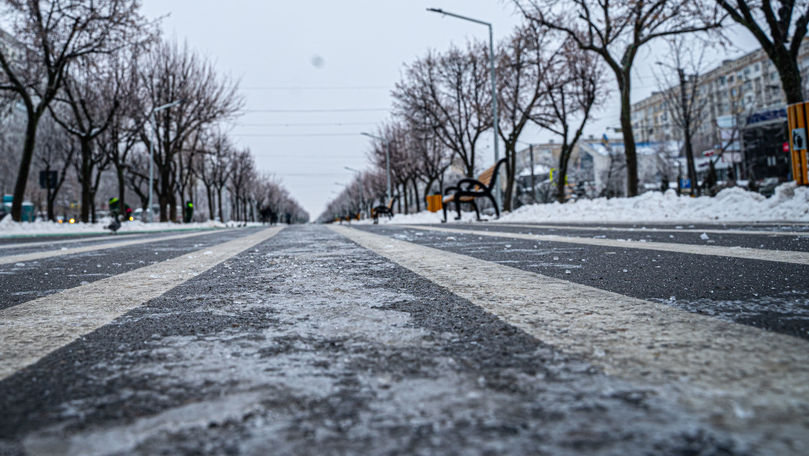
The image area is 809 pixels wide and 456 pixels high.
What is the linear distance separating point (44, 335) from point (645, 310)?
5.76ft

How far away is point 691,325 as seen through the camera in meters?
1.31

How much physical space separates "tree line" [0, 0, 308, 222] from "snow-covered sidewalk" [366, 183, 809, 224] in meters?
16.2

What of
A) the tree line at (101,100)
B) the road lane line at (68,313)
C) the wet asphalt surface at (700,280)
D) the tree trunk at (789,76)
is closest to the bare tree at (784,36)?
the tree trunk at (789,76)

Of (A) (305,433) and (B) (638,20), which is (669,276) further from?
(B) (638,20)

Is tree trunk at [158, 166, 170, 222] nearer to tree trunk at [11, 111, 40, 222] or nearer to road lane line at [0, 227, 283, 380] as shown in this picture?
tree trunk at [11, 111, 40, 222]

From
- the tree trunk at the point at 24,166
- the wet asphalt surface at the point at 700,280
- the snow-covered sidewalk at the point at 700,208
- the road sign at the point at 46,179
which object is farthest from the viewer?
the road sign at the point at 46,179

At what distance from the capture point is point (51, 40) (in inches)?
655

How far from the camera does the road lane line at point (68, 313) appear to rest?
4.24 feet

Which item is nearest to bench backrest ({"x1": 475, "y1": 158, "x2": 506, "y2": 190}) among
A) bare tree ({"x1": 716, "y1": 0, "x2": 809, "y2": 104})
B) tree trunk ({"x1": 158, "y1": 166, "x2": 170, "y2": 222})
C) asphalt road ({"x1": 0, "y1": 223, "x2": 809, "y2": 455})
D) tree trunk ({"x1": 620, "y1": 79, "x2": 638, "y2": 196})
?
tree trunk ({"x1": 620, "y1": 79, "x2": 638, "y2": 196})

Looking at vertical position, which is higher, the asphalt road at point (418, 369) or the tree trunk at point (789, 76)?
the tree trunk at point (789, 76)

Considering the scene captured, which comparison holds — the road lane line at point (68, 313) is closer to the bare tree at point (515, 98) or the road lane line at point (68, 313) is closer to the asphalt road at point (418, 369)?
the asphalt road at point (418, 369)

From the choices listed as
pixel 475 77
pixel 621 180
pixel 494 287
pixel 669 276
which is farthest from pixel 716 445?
pixel 621 180

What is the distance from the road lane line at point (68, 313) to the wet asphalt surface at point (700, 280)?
1.81m

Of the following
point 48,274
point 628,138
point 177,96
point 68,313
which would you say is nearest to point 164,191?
point 177,96
